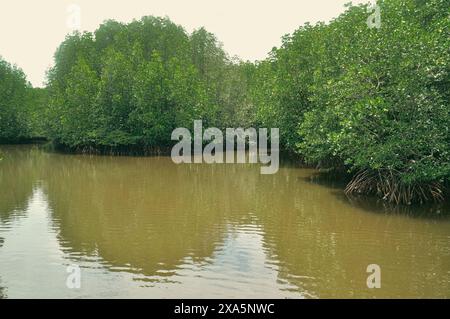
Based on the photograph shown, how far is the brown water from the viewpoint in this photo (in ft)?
35.5

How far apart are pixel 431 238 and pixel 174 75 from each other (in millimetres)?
37606

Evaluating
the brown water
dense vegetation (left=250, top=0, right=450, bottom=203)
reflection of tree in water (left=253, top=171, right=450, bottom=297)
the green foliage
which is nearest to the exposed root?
dense vegetation (left=250, top=0, right=450, bottom=203)

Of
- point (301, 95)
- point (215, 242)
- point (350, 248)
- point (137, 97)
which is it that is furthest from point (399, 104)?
point (137, 97)

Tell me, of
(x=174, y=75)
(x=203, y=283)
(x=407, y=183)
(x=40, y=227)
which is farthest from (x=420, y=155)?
(x=174, y=75)

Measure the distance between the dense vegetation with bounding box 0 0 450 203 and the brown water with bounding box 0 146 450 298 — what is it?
9.10 ft

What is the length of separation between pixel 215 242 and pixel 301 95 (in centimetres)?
2184

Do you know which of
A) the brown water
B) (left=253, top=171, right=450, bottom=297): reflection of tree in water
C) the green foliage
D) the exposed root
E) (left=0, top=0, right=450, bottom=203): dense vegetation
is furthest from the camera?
the green foliage

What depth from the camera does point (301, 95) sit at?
34.1 meters

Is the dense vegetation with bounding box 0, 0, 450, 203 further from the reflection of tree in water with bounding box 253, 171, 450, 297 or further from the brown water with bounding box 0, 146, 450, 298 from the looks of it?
the reflection of tree in water with bounding box 253, 171, 450, 297

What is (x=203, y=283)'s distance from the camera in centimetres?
1095

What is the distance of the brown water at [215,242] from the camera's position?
1081cm

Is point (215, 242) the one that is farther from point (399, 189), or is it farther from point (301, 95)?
point (301, 95)

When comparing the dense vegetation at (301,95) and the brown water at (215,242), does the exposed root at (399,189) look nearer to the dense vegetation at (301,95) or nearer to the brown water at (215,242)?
the dense vegetation at (301,95)
